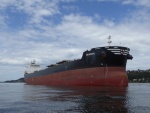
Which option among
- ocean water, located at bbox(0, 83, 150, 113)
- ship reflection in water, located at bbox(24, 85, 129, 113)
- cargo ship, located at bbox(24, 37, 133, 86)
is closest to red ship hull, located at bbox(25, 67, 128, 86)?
cargo ship, located at bbox(24, 37, 133, 86)

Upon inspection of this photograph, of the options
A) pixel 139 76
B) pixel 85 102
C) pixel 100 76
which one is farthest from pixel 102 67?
pixel 139 76

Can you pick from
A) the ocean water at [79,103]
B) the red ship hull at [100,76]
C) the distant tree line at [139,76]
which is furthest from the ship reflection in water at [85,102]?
the distant tree line at [139,76]

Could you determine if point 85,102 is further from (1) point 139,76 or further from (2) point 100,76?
(1) point 139,76

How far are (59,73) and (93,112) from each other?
38.5m

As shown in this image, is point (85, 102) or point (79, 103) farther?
point (85, 102)

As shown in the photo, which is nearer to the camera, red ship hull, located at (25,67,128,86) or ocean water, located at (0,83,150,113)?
ocean water, located at (0,83,150,113)

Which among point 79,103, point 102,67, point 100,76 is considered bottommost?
point 79,103

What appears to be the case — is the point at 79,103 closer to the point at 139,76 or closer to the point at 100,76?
the point at 100,76

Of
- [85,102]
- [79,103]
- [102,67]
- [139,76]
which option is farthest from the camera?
[139,76]

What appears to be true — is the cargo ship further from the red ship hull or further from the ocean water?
the ocean water

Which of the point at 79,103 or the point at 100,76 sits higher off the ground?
the point at 100,76

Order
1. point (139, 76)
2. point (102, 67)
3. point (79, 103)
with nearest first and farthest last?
point (79, 103) → point (102, 67) → point (139, 76)

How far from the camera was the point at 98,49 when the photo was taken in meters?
40.7

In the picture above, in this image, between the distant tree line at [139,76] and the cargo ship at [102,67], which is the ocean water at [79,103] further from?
the distant tree line at [139,76]
